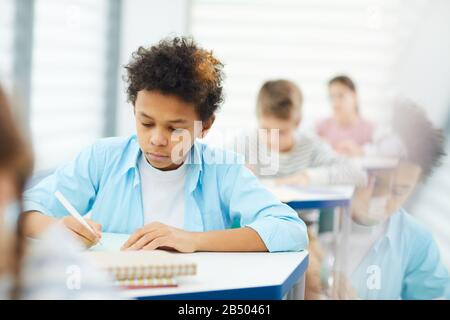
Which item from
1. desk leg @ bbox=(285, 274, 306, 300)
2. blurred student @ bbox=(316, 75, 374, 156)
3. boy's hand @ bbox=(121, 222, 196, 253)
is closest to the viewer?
boy's hand @ bbox=(121, 222, 196, 253)

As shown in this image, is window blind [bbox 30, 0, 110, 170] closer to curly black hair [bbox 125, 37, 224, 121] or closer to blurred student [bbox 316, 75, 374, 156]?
curly black hair [bbox 125, 37, 224, 121]

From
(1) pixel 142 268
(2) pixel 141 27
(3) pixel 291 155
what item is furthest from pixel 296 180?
(1) pixel 142 268

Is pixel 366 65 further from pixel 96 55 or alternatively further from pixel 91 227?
pixel 91 227

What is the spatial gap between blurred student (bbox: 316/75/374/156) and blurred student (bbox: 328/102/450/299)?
1.33 meters

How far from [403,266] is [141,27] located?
2.53 ft

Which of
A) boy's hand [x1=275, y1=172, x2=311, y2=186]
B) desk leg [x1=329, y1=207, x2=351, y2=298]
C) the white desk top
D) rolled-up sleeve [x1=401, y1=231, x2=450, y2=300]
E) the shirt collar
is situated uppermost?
the shirt collar

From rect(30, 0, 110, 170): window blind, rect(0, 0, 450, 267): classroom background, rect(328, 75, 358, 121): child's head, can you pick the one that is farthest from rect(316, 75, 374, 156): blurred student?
rect(30, 0, 110, 170): window blind

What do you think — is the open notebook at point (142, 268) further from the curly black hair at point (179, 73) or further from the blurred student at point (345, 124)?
the blurred student at point (345, 124)

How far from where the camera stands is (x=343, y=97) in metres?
3.59

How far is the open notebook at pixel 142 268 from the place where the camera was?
959 mm

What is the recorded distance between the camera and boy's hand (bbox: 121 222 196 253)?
1.12m

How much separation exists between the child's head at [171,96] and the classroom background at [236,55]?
6 centimetres
